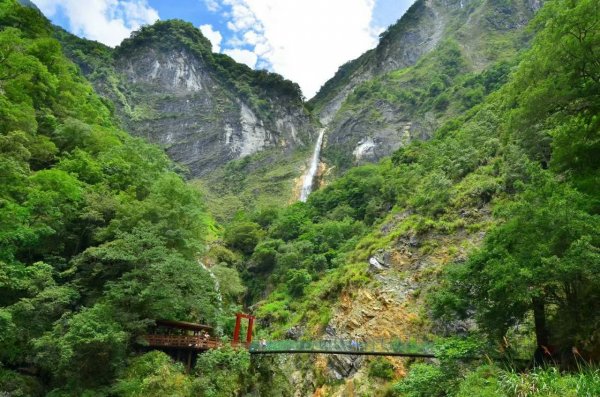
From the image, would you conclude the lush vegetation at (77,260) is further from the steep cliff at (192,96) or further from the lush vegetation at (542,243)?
the steep cliff at (192,96)

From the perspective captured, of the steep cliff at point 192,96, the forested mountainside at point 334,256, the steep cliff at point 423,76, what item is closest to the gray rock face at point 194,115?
the steep cliff at point 192,96

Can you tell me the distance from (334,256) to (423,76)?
183 ft

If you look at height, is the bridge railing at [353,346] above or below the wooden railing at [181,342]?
below

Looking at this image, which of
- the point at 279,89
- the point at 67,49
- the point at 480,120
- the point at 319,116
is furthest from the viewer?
the point at 319,116

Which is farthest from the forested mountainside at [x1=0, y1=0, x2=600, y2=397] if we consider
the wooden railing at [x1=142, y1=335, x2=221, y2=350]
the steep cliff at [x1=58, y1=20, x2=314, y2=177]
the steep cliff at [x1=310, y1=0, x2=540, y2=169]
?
the steep cliff at [x1=58, y1=20, x2=314, y2=177]

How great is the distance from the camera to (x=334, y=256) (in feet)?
121

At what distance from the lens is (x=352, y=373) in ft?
68.9

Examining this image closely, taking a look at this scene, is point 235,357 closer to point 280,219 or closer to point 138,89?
point 280,219

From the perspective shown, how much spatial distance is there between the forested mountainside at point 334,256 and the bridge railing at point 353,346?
2.20 feet

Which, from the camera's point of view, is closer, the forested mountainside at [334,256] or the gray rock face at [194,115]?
the forested mountainside at [334,256]

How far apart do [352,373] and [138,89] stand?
79687 millimetres

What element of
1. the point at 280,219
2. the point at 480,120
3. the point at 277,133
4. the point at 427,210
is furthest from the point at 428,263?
the point at 277,133

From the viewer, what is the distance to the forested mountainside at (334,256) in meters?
11.4

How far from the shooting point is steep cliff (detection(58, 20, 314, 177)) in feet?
261
